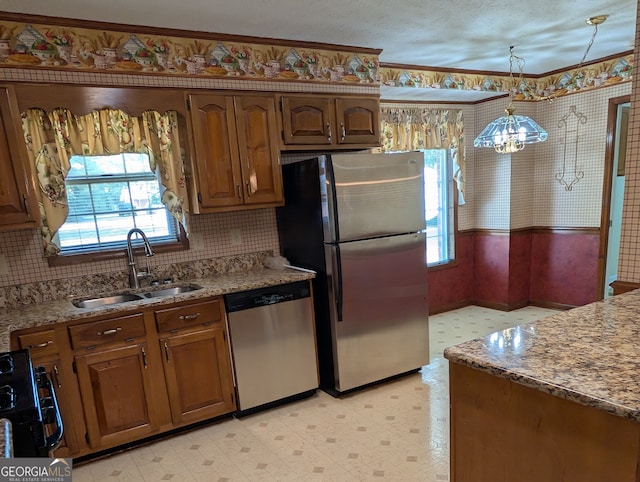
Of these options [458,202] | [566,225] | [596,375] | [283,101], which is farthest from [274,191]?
[566,225]

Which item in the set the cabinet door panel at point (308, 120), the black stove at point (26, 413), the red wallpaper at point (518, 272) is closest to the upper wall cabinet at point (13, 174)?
the black stove at point (26, 413)

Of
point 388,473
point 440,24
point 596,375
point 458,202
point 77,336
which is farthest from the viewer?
point 458,202

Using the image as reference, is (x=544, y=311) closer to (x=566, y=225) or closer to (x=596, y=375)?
(x=566, y=225)

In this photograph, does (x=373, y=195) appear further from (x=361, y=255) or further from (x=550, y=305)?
(x=550, y=305)

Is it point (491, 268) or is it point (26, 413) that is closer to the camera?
point (26, 413)

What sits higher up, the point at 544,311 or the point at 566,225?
the point at 566,225

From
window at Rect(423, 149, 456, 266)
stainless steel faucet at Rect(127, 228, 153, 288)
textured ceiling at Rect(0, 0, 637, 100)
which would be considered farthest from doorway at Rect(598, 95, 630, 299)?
stainless steel faucet at Rect(127, 228, 153, 288)

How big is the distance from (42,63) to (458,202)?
12.6ft

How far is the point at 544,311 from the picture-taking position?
4.36 m

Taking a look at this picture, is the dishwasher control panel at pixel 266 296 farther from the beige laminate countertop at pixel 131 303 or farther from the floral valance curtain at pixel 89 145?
the floral valance curtain at pixel 89 145

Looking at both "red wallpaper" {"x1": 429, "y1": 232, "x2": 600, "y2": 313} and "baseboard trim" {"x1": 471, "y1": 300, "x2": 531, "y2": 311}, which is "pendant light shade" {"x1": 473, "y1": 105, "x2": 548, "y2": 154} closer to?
"red wallpaper" {"x1": 429, "y1": 232, "x2": 600, "y2": 313}

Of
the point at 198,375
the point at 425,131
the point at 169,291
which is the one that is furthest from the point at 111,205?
the point at 425,131

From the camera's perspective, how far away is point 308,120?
2904 mm

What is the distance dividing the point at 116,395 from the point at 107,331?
15.2 inches
